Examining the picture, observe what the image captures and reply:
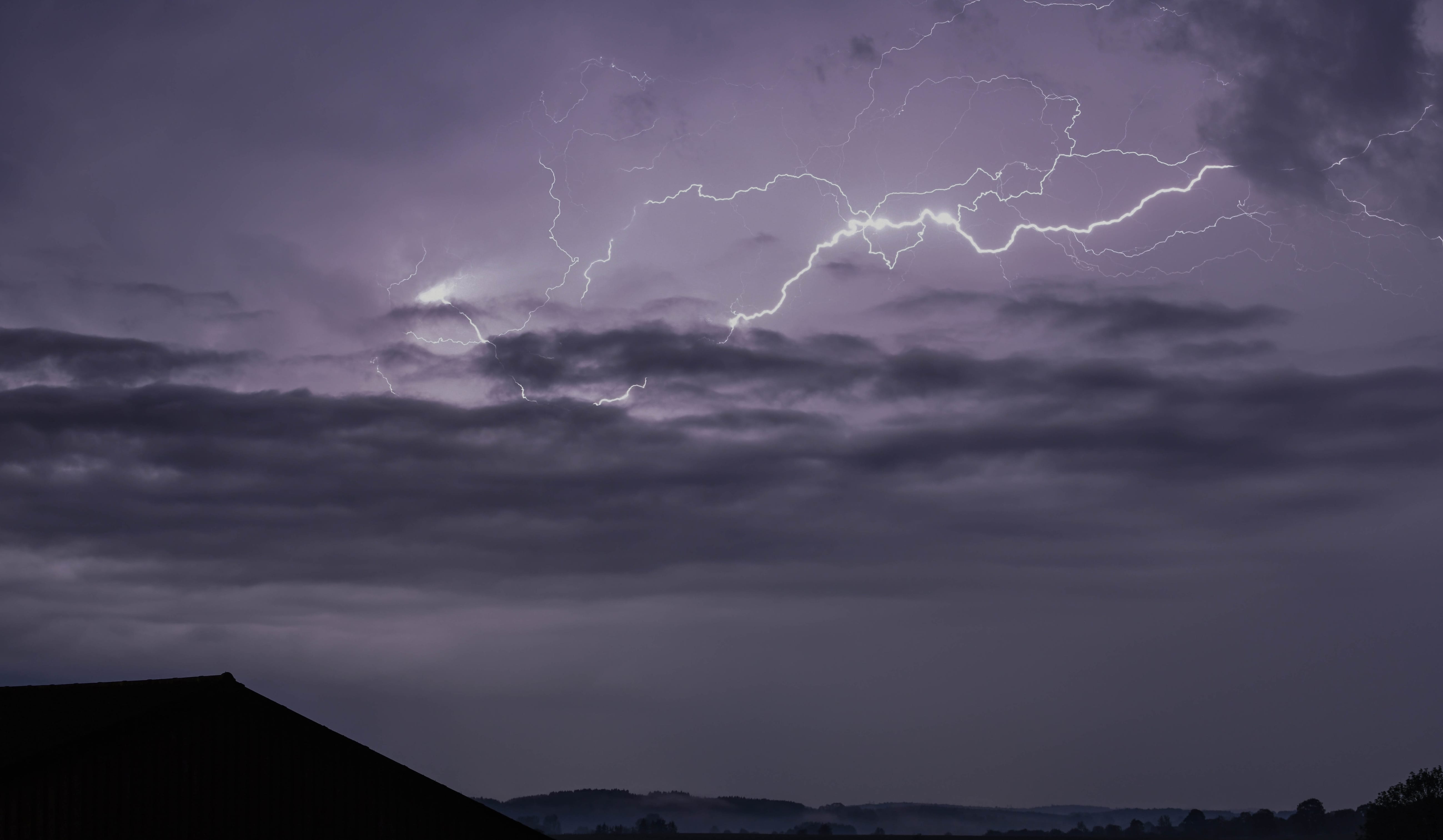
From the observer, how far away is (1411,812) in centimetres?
5881

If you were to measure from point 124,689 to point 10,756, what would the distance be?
14.3 ft

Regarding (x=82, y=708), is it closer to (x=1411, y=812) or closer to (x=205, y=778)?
(x=205, y=778)

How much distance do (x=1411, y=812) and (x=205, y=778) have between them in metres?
59.1

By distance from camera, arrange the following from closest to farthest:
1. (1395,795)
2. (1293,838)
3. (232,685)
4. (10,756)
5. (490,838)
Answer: (10,756) → (232,685) → (490,838) → (1395,795) → (1293,838)

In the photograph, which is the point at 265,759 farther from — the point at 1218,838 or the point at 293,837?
the point at 1218,838

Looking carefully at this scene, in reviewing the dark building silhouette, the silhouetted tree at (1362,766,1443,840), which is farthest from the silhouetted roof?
the silhouetted tree at (1362,766,1443,840)

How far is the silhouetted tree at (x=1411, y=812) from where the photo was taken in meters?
57.5

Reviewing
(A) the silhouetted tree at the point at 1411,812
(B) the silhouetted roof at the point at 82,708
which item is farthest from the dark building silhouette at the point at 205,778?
(A) the silhouetted tree at the point at 1411,812

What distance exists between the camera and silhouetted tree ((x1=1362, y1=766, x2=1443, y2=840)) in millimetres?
57500

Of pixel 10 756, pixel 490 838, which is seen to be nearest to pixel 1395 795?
pixel 490 838

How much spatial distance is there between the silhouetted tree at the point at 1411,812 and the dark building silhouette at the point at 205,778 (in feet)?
173

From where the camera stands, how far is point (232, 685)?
2014 centimetres

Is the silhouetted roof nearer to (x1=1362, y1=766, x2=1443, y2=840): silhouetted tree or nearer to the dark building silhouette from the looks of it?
the dark building silhouette

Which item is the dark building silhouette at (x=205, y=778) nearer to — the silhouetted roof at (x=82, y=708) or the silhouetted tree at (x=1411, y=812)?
the silhouetted roof at (x=82, y=708)
